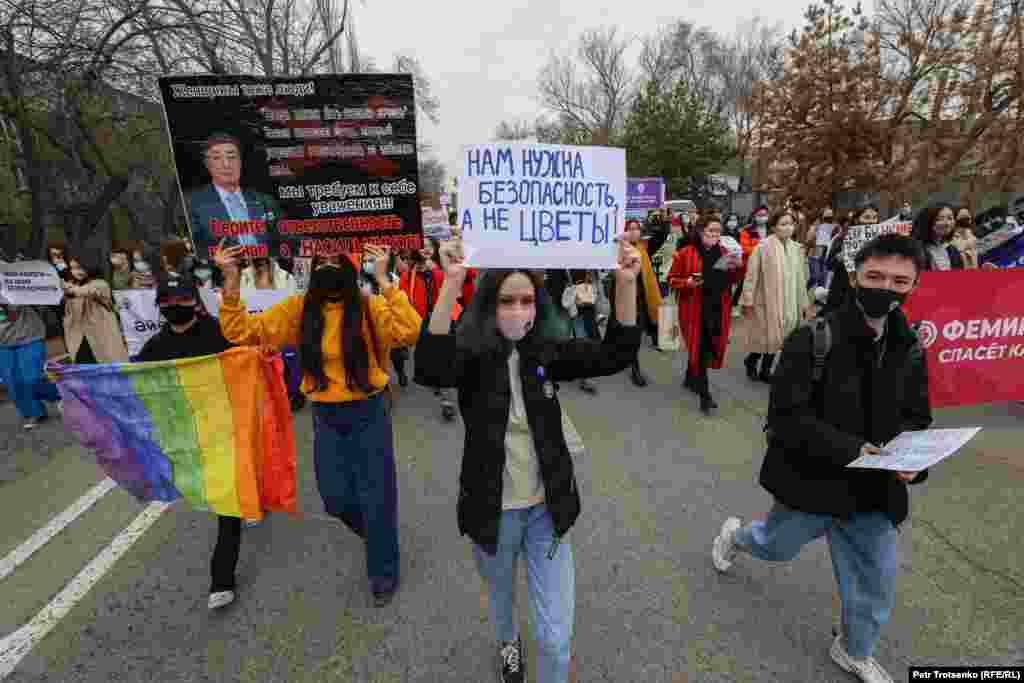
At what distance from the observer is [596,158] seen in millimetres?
2186

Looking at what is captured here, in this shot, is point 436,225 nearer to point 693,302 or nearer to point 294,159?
point 693,302

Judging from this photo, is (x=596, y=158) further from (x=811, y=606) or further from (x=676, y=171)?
(x=676, y=171)

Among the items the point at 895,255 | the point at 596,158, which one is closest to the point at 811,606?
the point at 895,255

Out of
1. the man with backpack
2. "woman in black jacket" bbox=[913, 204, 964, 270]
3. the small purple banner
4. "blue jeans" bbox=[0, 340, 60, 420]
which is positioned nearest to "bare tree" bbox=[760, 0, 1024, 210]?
the small purple banner

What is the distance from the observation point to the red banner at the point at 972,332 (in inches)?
157

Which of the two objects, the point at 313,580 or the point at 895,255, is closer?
the point at 895,255

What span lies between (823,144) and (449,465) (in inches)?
616

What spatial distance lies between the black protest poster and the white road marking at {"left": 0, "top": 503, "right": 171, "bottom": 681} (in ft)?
7.07

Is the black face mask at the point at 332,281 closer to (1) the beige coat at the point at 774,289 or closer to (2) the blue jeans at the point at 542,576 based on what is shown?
(2) the blue jeans at the point at 542,576

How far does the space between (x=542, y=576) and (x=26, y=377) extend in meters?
6.69

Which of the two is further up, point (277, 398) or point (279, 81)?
point (279, 81)

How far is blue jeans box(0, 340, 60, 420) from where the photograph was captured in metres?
5.46

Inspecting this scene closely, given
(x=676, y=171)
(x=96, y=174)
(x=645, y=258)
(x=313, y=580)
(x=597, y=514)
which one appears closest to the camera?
(x=313, y=580)

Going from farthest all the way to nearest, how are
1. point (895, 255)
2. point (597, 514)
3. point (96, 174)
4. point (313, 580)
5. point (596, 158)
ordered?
point (96, 174) → point (597, 514) → point (313, 580) → point (596, 158) → point (895, 255)
